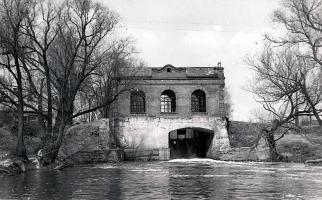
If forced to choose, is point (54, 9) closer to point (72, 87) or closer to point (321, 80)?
point (72, 87)

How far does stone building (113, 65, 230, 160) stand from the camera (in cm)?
4044

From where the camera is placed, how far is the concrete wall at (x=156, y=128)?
133 ft

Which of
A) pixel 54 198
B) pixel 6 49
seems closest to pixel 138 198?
pixel 54 198

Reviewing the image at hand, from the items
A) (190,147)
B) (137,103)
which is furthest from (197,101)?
(190,147)

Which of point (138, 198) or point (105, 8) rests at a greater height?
point (105, 8)

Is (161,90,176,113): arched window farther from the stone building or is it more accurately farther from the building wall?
the building wall

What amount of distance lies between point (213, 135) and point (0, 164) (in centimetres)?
2054

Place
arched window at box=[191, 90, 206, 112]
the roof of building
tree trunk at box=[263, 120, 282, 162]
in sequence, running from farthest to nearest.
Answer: arched window at box=[191, 90, 206, 112]
the roof of building
tree trunk at box=[263, 120, 282, 162]

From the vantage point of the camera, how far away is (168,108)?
146 feet

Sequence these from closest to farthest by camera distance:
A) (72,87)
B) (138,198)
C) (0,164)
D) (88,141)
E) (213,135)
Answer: (138,198), (0,164), (72,87), (88,141), (213,135)

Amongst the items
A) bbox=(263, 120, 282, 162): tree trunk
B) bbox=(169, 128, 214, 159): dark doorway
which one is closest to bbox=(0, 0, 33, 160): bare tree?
bbox=(263, 120, 282, 162): tree trunk

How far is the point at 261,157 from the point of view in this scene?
35156 mm

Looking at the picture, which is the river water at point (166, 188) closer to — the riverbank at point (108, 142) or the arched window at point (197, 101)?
the riverbank at point (108, 142)

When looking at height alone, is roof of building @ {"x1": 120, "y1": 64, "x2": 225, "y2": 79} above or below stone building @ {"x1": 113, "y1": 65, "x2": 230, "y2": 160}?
above
